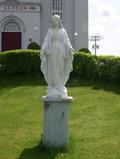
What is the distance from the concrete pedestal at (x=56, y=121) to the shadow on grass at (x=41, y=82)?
7107mm

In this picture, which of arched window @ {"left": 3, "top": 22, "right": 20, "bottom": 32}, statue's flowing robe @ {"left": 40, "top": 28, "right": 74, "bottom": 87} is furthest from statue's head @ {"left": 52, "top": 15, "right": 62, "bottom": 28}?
arched window @ {"left": 3, "top": 22, "right": 20, "bottom": 32}

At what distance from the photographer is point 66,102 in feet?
37.2

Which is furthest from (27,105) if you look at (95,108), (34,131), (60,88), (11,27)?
(11,27)

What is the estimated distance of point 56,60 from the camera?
450 inches

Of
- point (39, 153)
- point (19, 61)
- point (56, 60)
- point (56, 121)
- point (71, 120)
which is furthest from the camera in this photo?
point (19, 61)

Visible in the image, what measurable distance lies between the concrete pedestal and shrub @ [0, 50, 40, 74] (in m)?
10.7

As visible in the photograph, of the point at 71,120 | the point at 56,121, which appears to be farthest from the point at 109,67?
the point at 56,121

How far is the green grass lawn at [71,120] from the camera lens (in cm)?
1108

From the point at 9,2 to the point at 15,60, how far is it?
11237 mm

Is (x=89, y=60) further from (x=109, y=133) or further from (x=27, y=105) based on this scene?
(x=109, y=133)

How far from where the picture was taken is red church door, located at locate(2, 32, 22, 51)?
107ft

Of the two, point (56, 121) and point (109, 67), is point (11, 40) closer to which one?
point (109, 67)

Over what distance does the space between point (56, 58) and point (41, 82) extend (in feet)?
30.0

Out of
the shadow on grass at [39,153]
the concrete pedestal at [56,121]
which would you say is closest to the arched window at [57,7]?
the concrete pedestal at [56,121]
